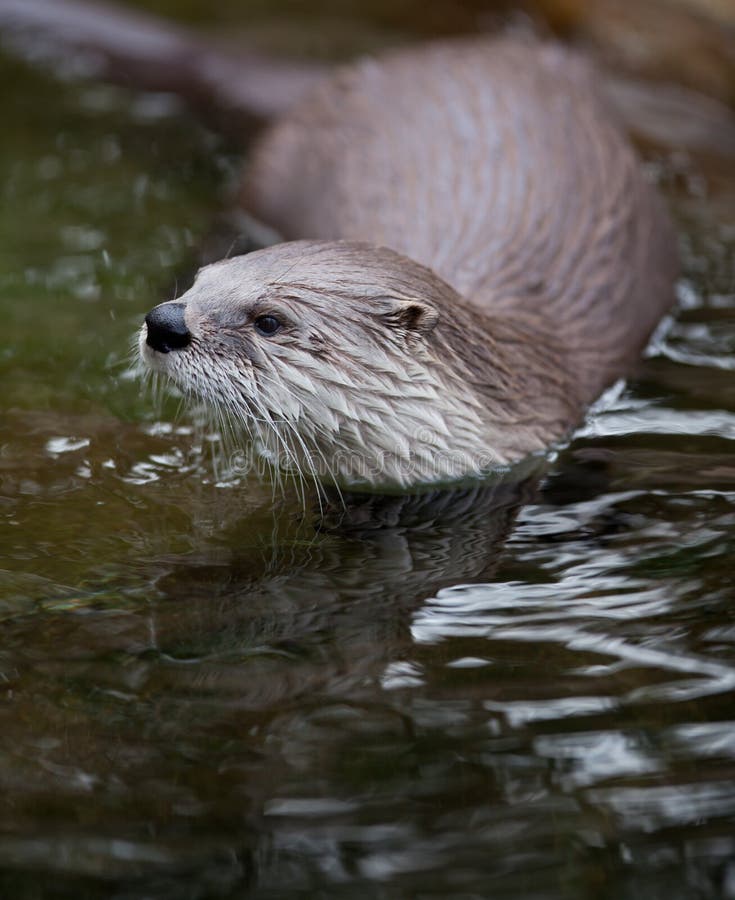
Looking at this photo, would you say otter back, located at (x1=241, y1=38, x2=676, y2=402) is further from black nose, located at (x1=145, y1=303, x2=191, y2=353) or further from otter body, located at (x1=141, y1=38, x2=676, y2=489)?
black nose, located at (x1=145, y1=303, x2=191, y2=353)

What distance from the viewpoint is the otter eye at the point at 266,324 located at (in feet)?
9.21

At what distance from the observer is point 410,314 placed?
2.80 metres

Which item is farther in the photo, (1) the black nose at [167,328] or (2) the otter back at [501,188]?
(2) the otter back at [501,188]

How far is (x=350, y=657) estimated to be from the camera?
237 centimetres

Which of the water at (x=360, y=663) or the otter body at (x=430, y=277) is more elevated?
the otter body at (x=430, y=277)

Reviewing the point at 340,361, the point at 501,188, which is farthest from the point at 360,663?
the point at 501,188

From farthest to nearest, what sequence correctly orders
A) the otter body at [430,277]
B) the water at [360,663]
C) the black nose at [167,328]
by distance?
the otter body at [430,277] < the black nose at [167,328] < the water at [360,663]

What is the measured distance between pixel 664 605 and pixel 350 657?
0.61 metres

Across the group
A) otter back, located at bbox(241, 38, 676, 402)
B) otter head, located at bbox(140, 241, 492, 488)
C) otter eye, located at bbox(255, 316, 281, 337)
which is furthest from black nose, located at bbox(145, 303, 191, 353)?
otter back, located at bbox(241, 38, 676, 402)

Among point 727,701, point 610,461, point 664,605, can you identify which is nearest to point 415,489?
point 610,461

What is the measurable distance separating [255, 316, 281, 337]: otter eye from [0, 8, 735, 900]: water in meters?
0.41

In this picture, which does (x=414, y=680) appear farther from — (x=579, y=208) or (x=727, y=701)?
(x=579, y=208)

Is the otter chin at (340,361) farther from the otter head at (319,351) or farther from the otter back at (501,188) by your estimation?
the otter back at (501,188)

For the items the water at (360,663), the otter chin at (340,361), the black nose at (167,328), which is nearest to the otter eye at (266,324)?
the otter chin at (340,361)
